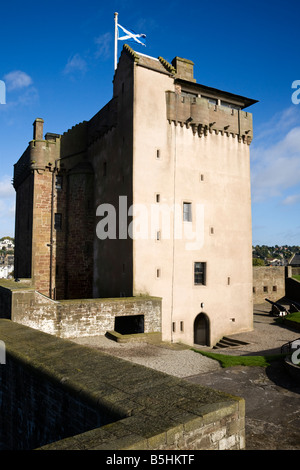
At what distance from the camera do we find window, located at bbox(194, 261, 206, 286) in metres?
22.9

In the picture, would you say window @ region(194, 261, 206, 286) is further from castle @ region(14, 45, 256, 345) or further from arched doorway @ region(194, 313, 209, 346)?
arched doorway @ region(194, 313, 209, 346)

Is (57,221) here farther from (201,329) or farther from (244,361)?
(244,361)

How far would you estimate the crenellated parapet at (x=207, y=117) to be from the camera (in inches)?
878

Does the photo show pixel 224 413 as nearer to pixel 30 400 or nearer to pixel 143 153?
pixel 30 400

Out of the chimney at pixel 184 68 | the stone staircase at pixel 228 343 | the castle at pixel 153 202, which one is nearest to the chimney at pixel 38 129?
the castle at pixel 153 202

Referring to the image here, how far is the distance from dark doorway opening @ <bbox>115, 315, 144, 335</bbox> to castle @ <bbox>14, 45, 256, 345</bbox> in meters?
1.58

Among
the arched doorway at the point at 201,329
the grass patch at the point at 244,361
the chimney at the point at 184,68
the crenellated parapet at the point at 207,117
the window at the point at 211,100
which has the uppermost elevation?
the chimney at the point at 184,68

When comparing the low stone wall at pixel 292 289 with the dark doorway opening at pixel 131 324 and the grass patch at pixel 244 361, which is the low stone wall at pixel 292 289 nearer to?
the dark doorway opening at pixel 131 324

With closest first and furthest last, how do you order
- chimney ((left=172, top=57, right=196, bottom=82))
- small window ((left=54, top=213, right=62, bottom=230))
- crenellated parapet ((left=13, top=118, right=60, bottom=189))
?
chimney ((left=172, top=57, right=196, bottom=82)) → crenellated parapet ((left=13, top=118, right=60, bottom=189)) → small window ((left=54, top=213, right=62, bottom=230))

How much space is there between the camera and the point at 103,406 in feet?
19.5

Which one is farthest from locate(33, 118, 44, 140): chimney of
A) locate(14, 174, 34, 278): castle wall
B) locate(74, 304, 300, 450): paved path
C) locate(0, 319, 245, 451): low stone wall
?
locate(0, 319, 245, 451): low stone wall

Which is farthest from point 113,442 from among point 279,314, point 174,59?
point 279,314

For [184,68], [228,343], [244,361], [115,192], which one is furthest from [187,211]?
[244,361]

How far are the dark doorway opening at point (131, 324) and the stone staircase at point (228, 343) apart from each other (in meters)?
6.55
